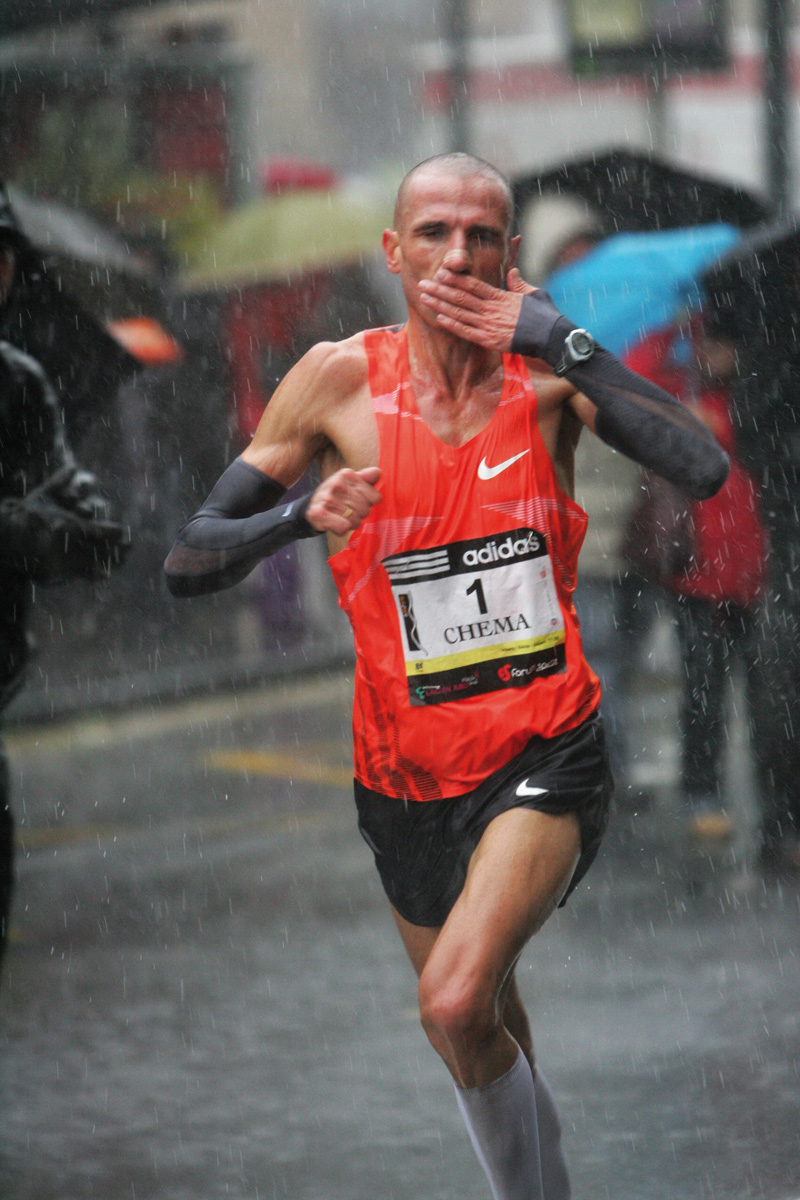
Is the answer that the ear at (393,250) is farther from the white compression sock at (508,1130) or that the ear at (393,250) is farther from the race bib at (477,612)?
the white compression sock at (508,1130)

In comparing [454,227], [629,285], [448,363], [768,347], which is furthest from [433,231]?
[768,347]

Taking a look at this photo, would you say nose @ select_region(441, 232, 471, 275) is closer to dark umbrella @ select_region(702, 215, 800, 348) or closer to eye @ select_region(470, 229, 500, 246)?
eye @ select_region(470, 229, 500, 246)

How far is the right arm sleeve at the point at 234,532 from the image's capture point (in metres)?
2.36

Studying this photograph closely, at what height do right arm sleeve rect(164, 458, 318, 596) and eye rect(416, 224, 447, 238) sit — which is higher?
eye rect(416, 224, 447, 238)

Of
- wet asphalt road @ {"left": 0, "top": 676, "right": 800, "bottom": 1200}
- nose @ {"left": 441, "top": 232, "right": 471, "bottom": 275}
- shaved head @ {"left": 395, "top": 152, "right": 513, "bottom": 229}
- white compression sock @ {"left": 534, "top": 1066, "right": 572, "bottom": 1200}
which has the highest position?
shaved head @ {"left": 395, "top": 152, "right": 513, "bottom": 229}

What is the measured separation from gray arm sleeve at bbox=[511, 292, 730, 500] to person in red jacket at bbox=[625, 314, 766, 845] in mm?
2490

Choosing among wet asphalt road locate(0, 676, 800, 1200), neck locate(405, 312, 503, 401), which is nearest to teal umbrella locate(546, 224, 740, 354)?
wet asphalt road locate(0, 676, 800, 1200)

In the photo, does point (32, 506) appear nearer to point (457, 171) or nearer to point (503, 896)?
point (457, 171)

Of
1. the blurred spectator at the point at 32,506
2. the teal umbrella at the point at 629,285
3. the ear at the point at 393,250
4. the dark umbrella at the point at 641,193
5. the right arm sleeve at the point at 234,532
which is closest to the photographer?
the right arm sleeve at the point at 234,532

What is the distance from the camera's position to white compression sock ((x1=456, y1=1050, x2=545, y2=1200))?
2361 mm

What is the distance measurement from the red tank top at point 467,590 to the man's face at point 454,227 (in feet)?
0.69

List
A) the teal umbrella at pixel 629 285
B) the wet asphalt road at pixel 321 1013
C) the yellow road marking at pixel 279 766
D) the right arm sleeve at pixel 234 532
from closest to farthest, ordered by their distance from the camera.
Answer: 1. the right arm sleeve at pixel 234 532
2. the wet asphalt road at pixel 321 1013
3. the teal umbrella at pixel 629 285
4. the yellow road marking at pixel 279 766

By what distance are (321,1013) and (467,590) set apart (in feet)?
7.29

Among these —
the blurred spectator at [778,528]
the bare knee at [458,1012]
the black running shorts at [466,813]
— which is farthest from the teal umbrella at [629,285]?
the bare knee at [458,1012]
